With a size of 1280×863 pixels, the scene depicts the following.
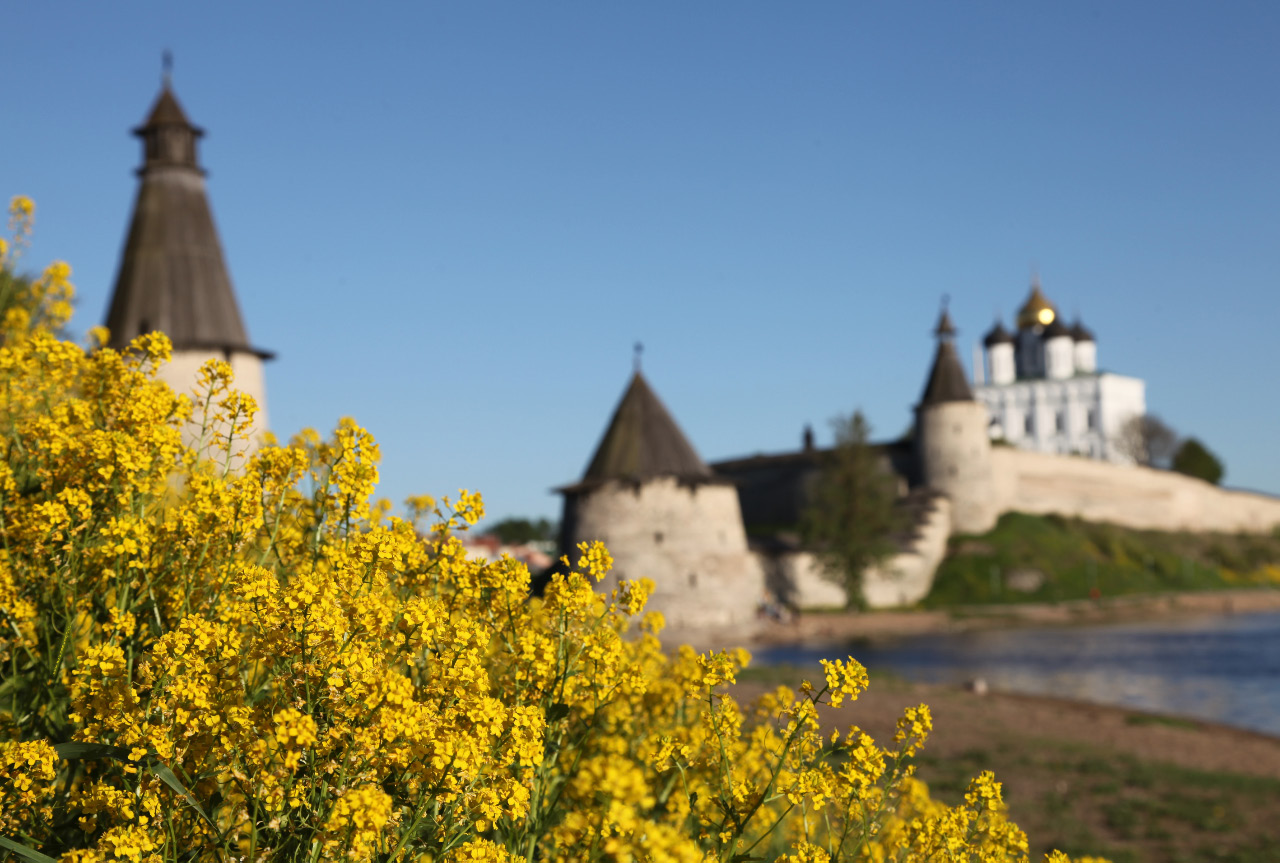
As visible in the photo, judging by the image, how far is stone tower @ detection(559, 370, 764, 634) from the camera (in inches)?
1458

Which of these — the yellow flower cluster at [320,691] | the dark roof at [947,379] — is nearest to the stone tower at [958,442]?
the dark roof at [947,379]

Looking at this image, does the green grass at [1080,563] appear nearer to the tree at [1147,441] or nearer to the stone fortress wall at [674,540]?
the stone fortress wall at [674,540]

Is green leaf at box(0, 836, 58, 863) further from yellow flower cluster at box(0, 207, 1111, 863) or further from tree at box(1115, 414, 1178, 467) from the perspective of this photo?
tree at box(1115, 414, 1178, 467)

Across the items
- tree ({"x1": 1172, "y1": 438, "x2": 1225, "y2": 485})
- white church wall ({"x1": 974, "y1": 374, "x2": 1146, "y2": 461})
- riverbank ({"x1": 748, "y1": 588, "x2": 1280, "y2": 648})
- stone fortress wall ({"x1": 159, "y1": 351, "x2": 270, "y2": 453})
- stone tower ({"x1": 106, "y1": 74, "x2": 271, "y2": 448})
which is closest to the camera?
stone fortress wall ({"x1": 159, "y1": 351, "x2": 270, "y2": 453})

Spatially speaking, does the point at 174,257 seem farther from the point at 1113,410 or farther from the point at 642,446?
the point at 1113,410

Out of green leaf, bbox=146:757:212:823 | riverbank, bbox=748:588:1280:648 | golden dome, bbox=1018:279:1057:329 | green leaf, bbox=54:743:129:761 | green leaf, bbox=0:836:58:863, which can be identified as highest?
golden dome, bbox=1018:279:1057:329

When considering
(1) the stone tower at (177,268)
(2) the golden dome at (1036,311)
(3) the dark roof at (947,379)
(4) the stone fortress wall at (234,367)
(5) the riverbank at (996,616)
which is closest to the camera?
(4) the stone fortress wall at (234,367)

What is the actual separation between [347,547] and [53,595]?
112 centimetres

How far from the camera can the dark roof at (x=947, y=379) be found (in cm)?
5950

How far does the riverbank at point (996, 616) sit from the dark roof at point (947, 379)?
45.8ft

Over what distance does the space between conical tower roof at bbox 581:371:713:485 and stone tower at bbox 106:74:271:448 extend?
14.7 metres

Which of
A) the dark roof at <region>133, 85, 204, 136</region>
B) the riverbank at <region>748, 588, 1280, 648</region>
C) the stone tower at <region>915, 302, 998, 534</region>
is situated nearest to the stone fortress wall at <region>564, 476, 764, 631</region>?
the riverbank at <region>748, 588, 1280, 648</region>

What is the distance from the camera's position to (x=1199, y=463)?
91062 millimetres

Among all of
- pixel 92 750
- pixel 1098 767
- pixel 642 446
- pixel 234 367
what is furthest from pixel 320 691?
pixel 642 446
